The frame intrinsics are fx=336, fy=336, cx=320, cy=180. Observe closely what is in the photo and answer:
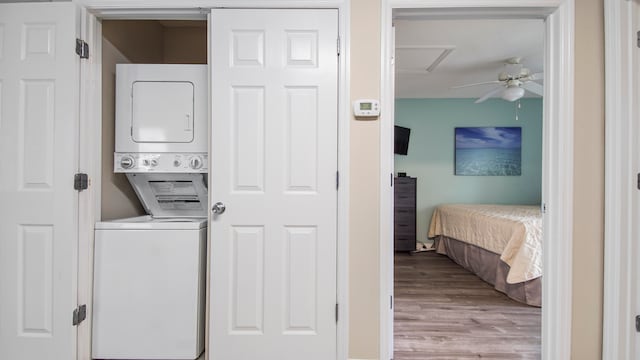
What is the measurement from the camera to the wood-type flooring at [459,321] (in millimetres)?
2113

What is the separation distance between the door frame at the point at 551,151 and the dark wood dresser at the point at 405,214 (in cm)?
320

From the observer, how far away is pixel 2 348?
1.79 meters

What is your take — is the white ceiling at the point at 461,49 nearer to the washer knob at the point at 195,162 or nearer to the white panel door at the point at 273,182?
the white panel door at the point at 273,182

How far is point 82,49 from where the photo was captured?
1.87 m

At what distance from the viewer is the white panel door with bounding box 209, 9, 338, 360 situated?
1.83 metres

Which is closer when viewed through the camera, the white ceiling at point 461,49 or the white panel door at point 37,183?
the white panel door at point 37,183

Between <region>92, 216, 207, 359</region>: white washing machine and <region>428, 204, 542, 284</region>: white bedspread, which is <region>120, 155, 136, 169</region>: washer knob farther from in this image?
<region>428, 204, 542, 284</region>: white bedspread

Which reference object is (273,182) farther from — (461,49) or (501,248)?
(461,49)

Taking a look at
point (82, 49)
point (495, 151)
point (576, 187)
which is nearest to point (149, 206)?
point (82, 49)

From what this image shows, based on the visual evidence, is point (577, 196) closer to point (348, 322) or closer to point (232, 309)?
point (348, 322)

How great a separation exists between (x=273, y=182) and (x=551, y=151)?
1.52 metres

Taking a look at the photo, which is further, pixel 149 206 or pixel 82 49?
pixel 149 206

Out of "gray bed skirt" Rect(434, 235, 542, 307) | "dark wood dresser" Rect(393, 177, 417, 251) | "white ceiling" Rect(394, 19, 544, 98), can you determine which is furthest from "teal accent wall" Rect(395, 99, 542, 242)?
"gray bed skirt" Rect(434, 235, 542, 307)

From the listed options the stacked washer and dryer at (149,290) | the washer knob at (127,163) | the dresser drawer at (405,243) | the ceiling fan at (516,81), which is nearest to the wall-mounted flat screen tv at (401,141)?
the dresser drawer at (405,243)
